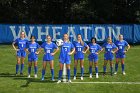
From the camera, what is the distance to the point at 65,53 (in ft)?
58.9

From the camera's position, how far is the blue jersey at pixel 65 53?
17870 mm

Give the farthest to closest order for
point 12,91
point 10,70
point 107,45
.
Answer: point 10,70
point 107,45
point 12,91

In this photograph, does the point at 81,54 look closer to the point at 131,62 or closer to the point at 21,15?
the point at 131,62

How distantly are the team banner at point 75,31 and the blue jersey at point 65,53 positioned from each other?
67.8 ft

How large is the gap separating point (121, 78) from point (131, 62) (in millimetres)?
7125

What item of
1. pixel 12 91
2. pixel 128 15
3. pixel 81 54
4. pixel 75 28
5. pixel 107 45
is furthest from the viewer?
pixel 128 15

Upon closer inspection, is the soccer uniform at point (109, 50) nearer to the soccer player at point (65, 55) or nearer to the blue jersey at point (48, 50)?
the soccer player at point (65, 55)

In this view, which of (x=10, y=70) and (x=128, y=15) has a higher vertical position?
(x=128, y=15)

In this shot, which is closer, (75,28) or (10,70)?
(10,70)

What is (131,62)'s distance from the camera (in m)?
26.3

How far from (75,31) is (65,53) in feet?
68.7

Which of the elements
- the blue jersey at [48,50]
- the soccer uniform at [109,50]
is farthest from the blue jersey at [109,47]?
the blue jersey at [48,50]

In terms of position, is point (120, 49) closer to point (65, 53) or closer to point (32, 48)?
point (65, 53)

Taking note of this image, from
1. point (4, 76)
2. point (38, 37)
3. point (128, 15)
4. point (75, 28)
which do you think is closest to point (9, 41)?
point (38, 37)
